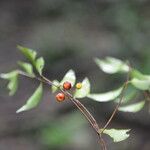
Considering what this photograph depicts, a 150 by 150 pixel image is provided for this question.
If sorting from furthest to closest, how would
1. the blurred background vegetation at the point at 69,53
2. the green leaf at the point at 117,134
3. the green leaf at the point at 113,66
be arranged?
the blurred background vegetation at the point at 69,53 < the green leaf at the point at 113,66 < the green leaf at the point at 117,134

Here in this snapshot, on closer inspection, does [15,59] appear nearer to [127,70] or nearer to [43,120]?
[43,120]

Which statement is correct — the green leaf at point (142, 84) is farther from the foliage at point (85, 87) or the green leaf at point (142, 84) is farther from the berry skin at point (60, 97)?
the berry skin at point (60, 97)

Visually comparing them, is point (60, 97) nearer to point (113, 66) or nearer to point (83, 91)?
point (83, 91)

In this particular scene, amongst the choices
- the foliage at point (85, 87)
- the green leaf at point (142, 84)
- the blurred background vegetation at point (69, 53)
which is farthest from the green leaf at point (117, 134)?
the blurred background vegetation at point (69, 53)

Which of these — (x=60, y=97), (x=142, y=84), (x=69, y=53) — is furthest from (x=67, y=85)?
(x=69, y=53)

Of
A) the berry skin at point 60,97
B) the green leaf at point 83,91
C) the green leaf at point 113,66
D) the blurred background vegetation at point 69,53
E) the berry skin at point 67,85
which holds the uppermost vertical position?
the berry skin at point 67,85

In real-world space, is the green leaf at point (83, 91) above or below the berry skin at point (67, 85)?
below

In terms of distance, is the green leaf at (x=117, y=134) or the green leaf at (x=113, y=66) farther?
the green leaf at (x=113, y=66)

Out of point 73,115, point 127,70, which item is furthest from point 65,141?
point 127,70

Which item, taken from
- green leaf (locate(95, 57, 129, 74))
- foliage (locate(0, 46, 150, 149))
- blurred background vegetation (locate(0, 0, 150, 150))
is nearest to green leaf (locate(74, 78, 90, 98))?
foliage (locate(0, 46, 150, 149))
